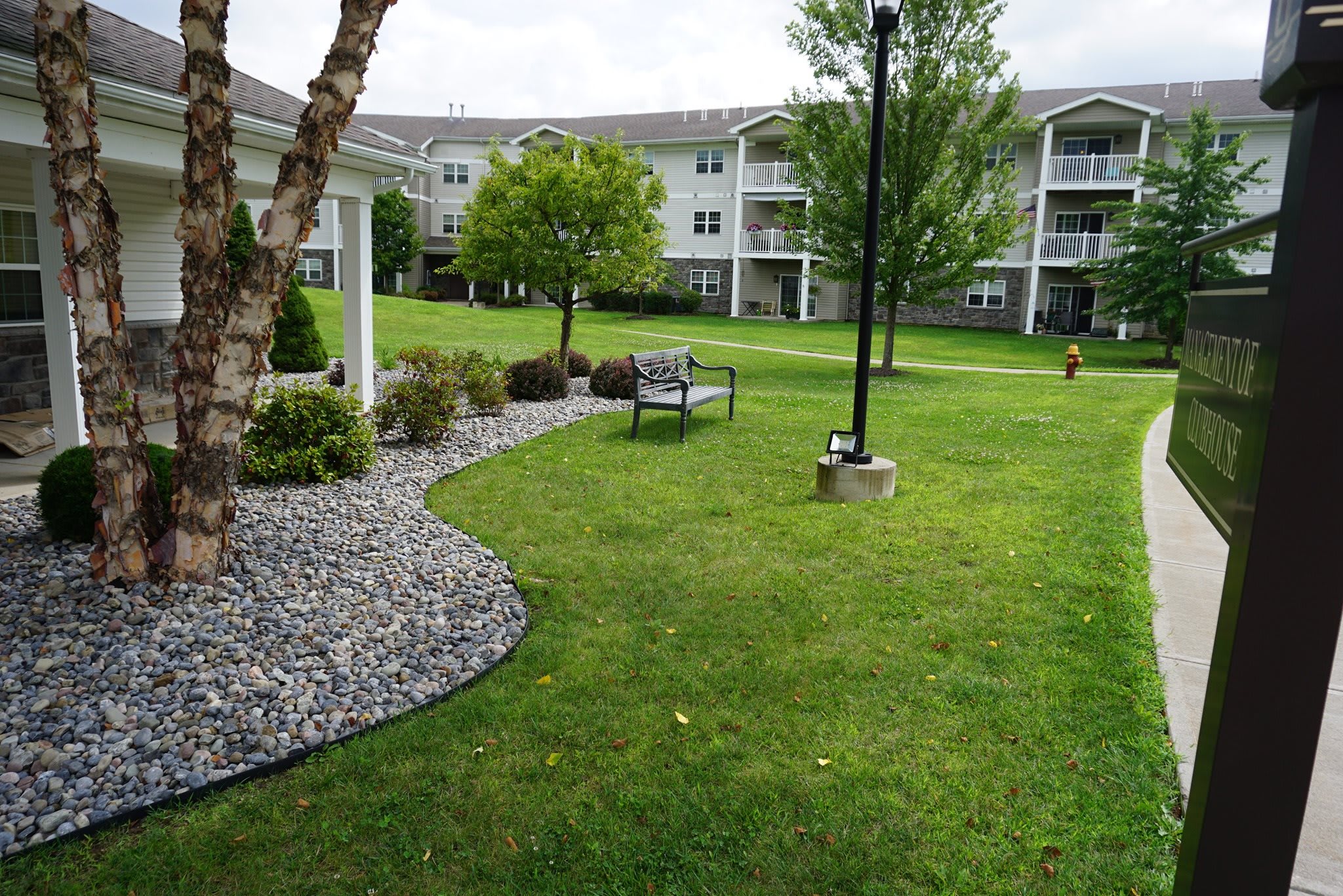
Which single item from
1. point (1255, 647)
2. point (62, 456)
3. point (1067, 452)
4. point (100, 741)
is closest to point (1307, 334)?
point (1255, 647)

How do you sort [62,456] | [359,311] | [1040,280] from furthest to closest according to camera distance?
[1040,280] → [359,311] → [62,456]

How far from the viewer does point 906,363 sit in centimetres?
2280

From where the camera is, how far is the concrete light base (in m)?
7.86

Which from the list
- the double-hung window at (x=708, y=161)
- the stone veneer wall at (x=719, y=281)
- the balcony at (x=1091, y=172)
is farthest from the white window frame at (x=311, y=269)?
the balcony at (x=1091, y=172)

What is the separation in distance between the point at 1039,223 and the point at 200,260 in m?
35.0

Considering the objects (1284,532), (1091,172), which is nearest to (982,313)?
(1091,172)

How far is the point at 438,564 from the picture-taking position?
231 inches

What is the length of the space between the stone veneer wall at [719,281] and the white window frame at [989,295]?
10.4 metres

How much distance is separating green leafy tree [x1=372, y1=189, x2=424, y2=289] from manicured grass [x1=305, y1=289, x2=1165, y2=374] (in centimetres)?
809

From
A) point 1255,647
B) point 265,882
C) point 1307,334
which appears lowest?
point 265,882

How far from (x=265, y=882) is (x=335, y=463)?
18.6ft

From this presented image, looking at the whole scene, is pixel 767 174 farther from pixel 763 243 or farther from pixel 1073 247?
pixel 1073 247

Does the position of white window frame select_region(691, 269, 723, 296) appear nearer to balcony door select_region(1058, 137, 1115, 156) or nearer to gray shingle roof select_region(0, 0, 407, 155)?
balcony door select_region(1058, 137, 1115, 156)

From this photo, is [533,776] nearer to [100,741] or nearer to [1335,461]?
[100,741]
